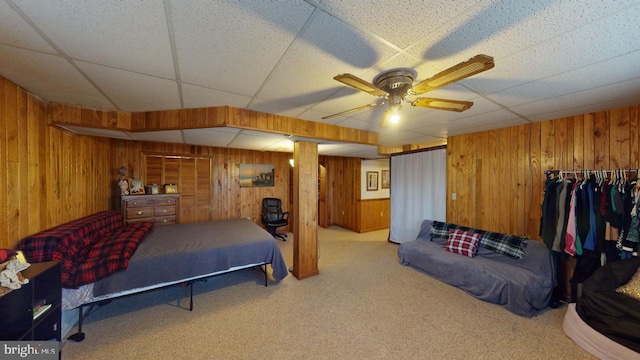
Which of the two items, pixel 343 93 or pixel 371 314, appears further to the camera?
pixel 371 314

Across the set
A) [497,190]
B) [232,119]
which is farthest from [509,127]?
[232,119]

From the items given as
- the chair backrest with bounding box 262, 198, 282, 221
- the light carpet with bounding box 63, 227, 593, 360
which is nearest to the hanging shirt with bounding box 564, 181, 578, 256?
the light carpet with bounding box 63, 227, 593, 360

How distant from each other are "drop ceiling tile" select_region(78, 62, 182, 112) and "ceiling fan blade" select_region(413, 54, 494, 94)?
1.95 metres

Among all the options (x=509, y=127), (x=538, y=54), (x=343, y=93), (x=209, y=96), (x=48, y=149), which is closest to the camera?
(x=538, y=54)

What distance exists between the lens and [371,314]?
93.3 inches

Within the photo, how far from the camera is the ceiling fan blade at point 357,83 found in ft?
3.95

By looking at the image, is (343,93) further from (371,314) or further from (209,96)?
(371,314)

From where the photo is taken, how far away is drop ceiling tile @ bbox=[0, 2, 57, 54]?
101 centimetres

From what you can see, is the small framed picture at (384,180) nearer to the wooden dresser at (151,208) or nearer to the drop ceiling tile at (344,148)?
the drop ceiling tile at (344,148)

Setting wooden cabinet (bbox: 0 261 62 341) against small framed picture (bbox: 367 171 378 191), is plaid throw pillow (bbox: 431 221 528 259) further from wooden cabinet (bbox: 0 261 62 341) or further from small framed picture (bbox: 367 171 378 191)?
wooden cabinet (bbox: 0 261 62 341)

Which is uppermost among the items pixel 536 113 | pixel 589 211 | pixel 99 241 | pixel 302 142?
pixel 536 113

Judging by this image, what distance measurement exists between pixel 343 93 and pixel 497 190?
2.97 metres

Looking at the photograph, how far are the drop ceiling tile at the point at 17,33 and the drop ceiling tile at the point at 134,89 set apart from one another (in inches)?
8.5

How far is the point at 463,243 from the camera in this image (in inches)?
127
